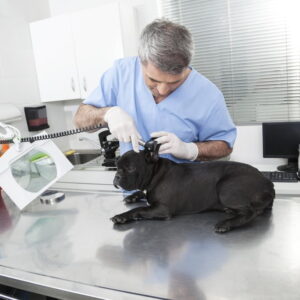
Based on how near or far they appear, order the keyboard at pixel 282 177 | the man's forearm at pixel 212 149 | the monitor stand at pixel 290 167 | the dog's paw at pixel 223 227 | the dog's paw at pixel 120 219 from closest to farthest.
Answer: the dog's paw at pixel 223 227, the dog's paw at pixel 120 219, the man's forearm at pixel 212 149, the keyboard at pixel 282 177, the monitor stand at pixel 290 167

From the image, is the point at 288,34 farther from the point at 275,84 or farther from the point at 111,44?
the point at 111,44

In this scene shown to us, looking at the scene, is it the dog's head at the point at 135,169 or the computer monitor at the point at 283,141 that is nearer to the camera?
the dog's head at the point at 135,169

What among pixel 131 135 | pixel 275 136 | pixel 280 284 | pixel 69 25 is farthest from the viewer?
pixel 69 25

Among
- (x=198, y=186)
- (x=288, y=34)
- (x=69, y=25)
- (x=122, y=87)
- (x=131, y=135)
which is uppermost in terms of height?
(x=69, y=25)

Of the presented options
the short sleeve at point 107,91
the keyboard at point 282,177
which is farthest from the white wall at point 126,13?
the keyboard at point 282,177

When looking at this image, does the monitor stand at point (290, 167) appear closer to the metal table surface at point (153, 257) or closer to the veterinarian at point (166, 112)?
the veterinarian at point (166, 112)

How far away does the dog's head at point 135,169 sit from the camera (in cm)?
89

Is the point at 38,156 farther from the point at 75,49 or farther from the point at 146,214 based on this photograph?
the point at 75,49

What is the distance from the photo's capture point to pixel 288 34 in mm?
2420

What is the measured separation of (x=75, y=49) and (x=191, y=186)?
83.9 inches

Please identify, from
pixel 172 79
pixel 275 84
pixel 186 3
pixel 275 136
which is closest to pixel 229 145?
pixel 172 79

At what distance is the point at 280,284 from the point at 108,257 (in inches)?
15.5

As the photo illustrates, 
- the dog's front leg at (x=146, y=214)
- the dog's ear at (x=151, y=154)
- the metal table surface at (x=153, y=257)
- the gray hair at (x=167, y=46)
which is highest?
the gray hair at (x=167, y=46)

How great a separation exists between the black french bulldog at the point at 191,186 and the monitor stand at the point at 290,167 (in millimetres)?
1564
